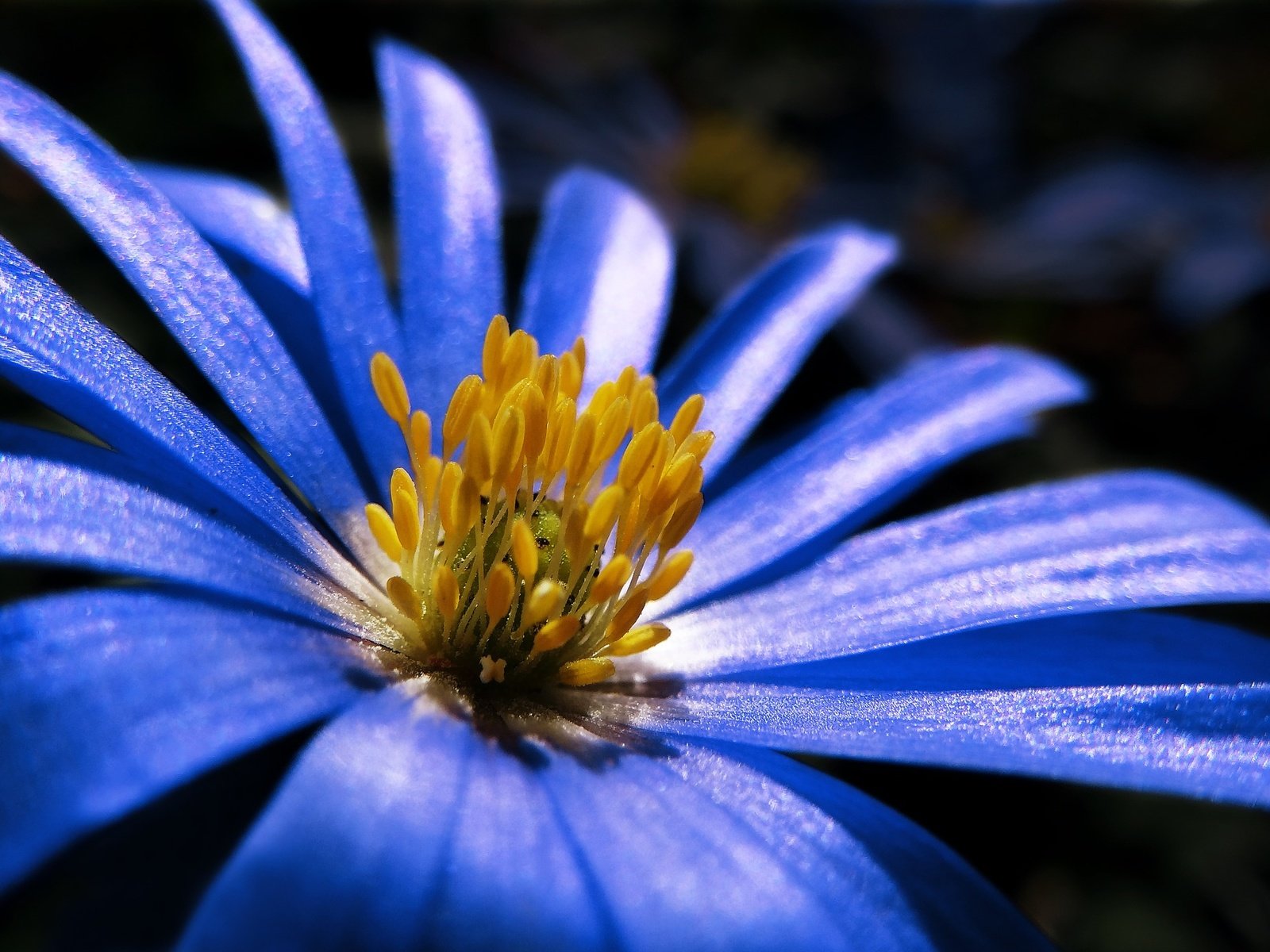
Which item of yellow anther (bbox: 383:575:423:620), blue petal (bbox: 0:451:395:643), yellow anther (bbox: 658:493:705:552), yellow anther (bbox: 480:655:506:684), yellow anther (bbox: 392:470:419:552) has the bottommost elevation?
blue petal (bbox: 0:451:395:643)

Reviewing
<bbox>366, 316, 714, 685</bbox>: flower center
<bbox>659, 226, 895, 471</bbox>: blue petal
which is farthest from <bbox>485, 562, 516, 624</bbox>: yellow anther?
<bbox>659, 226, 895, 471</bbox>: blue petal

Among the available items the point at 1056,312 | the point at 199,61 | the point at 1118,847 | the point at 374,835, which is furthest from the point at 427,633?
the point at 1056,312

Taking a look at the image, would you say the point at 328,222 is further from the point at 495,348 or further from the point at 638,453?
the point at 638,453

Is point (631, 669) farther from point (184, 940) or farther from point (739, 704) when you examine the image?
point (184, 940)

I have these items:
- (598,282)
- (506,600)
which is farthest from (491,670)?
(598,282)

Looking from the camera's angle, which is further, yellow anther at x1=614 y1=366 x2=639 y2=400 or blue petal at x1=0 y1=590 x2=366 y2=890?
yellow anther at x1=614 y1=366 x2=639 y2=400

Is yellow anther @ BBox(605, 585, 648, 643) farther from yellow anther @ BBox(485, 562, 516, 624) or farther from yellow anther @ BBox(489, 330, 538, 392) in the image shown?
yellow anther @ BBox(489, 330, 538, 392)

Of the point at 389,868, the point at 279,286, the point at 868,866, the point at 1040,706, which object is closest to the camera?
the point at 389,868

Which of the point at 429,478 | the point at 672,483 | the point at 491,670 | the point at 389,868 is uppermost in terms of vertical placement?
the point at 672,483
